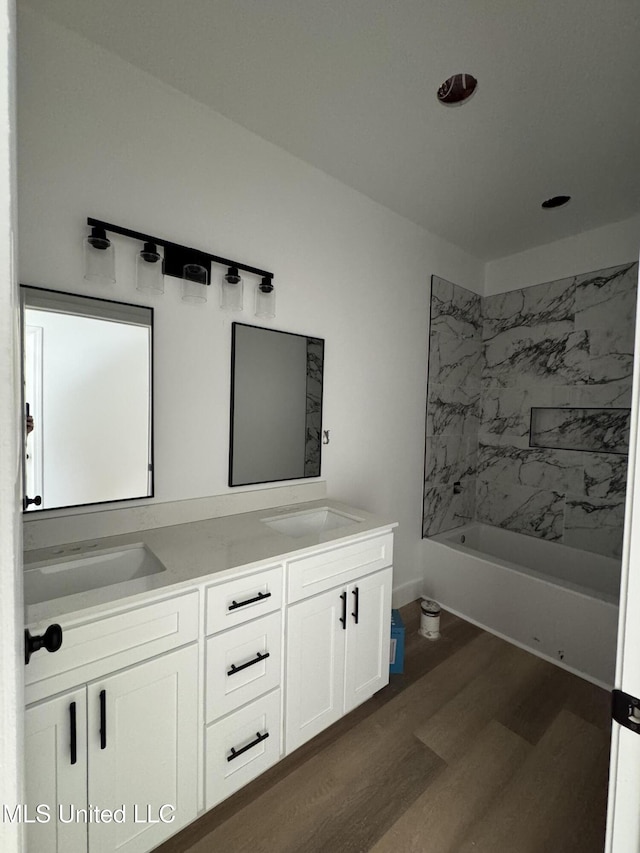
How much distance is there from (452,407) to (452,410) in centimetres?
3

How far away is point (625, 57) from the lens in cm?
141

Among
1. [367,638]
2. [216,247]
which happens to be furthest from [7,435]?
[367,638]

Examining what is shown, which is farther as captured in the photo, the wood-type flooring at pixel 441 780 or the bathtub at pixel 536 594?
the bathtub at pixel 536 594

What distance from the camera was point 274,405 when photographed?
204cm

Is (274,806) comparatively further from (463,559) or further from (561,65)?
(561,65)

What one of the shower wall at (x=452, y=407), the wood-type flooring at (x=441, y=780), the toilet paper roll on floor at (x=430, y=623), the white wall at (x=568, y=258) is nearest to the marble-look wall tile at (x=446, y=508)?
the shower wall at (x=452, y=407)

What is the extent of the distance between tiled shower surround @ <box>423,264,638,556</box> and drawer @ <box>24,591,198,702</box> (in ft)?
7.20

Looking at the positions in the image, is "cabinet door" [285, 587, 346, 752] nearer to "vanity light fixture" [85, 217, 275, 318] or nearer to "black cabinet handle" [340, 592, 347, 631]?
"black cabinet handle" [340, 592, 347, 631]

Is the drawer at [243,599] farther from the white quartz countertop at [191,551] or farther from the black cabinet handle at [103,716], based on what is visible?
the black cabinet handle at [103,716]

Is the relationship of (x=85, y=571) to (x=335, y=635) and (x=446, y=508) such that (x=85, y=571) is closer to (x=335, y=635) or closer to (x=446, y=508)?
(x=335, y=635)

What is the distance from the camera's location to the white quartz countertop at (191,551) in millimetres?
1021

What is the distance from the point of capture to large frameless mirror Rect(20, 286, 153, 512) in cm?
134

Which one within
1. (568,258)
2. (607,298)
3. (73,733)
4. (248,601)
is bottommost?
(73,733)

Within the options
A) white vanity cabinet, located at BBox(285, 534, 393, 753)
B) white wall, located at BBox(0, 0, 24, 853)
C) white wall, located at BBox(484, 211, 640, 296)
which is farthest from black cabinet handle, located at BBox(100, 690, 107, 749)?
white wall, located at BBox(484, 211, 640, 296)
